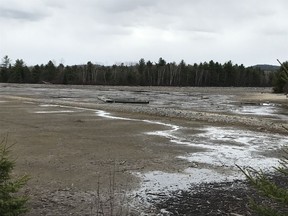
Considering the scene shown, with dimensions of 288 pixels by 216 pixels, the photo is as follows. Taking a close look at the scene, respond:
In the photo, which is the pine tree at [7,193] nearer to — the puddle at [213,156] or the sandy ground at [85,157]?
the sandy ground at [85,157]

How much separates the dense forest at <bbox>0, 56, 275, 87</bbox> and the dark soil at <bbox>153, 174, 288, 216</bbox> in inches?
4415

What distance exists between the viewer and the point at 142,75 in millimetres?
124625

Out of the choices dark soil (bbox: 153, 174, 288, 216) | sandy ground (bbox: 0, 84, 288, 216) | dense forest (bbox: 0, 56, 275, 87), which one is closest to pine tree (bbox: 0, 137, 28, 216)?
sandy ground (bbox: 0, 84, 288, 216)

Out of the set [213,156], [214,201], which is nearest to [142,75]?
[213,156]

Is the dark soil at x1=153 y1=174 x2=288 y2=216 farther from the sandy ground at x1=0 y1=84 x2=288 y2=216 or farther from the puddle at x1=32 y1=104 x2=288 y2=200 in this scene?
the sandy ground at x1=0 y1=84 x2=288 y2=216

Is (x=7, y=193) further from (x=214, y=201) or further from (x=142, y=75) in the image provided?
(x=142, y=75)

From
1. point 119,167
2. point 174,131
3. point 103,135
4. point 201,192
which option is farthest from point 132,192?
point 174,131

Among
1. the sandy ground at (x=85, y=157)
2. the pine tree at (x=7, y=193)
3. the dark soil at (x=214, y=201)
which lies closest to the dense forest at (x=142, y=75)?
the sandy ground at (x=85, y=157)

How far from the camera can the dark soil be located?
8273mm

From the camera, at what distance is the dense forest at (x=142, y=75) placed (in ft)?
404

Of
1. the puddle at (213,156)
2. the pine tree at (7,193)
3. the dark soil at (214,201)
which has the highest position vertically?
the pine tree at (7,193)

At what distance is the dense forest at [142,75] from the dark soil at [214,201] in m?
112

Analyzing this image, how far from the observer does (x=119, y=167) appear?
12.4 metres

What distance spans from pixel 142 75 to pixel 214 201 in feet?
381
